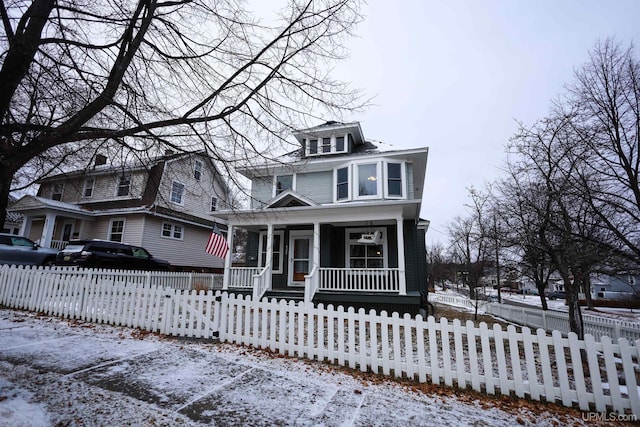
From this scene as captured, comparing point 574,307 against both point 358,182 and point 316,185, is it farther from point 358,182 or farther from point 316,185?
point 316,185

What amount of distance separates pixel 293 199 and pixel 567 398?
33.0ft

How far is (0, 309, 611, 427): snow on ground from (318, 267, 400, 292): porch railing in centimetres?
564

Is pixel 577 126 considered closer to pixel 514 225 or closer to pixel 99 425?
pixel 514 225

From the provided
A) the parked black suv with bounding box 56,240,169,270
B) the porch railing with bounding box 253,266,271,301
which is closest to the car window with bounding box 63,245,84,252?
the parked black suv with bounding box 56,240,169,270

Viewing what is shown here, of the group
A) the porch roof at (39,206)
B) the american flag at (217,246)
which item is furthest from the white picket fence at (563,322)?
the porch roof at (39,206)

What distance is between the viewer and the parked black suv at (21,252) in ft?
36.1

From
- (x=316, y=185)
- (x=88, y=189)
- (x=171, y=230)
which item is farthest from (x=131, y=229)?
(x=316, y=185)

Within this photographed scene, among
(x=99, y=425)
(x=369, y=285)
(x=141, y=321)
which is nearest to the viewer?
(x=99, y=425)

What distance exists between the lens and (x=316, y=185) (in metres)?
14.3

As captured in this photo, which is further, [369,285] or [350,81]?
[369,285]

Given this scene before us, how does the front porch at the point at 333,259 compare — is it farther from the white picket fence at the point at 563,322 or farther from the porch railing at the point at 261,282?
the white picket fence at the point at 563,322

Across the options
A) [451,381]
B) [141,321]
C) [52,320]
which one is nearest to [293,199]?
[141,321]

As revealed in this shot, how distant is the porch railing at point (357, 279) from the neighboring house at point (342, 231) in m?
0.04

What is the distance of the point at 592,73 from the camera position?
7.20 m
